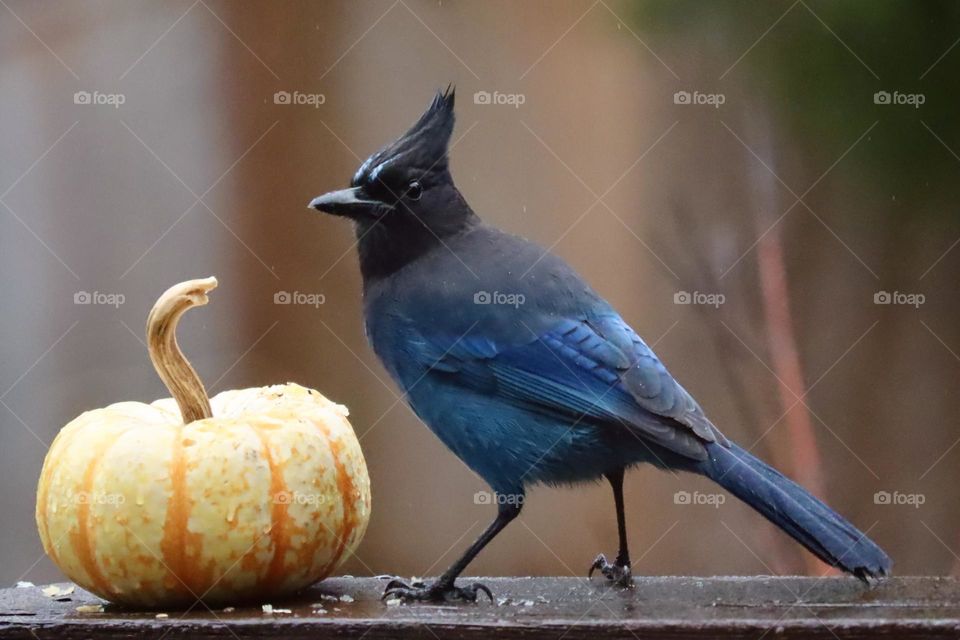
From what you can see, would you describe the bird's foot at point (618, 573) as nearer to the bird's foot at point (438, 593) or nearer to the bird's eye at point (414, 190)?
the bird's foot at point (438, 593)

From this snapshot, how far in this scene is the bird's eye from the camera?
2.82 meters

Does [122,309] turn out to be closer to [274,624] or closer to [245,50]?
[245,50]

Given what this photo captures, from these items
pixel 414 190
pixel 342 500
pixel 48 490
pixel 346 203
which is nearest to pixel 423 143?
pixel 414 190

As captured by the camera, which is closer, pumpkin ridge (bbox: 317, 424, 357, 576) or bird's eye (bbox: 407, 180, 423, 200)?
pumpkin ridge (bbox: 317, 424, 357, 576)

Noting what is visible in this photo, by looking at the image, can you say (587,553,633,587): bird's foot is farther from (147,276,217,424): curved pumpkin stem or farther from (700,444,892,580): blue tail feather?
(147,276,217,424): curved pumpkin stem

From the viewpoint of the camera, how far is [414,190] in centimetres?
284

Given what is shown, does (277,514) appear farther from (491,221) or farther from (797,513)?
(491,221)

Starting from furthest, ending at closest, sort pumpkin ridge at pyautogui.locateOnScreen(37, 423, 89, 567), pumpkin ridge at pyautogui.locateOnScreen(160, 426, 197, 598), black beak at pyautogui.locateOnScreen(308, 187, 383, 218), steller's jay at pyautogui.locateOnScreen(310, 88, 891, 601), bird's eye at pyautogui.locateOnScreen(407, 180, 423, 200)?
bird's eye at pyautogui.locateOnScreen(407, 180, 423, 200) < black beak at pyautogui.locateOnScreen(308, 187, 383, 218) < steller's jay at pyautogui.locateOnScreen(310, 88, 891, 601) < pumpkin ridge at pyautogui.locateOnScreen(37, 423, 89, 567) < pumpkin ridge at pyautogui.locateOnScreen(160, 426, 197, 598)

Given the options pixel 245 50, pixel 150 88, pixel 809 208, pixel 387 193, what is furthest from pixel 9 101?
pixel 809 208

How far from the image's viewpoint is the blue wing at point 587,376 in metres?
2.58

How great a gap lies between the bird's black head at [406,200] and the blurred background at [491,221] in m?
0.27

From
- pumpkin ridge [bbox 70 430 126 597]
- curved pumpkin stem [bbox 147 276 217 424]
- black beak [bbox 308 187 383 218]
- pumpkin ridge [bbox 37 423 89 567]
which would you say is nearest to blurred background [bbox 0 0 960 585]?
black beak [bbox 308 187 383 218]

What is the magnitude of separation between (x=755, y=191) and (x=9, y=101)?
210 cm

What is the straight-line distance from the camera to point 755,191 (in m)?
3.41
